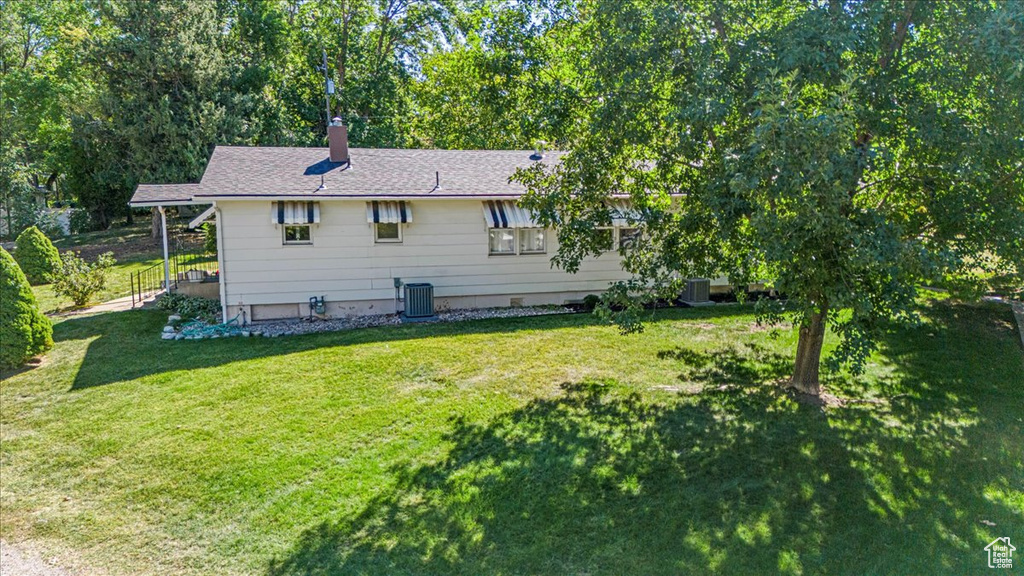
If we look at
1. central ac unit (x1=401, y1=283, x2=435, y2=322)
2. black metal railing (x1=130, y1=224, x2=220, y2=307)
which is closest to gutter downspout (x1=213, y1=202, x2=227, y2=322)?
black metal railing (x1=130, y1=224, x2=220, y2=307)

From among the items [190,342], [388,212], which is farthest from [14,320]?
[388,212]

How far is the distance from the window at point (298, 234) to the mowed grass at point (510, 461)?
3505mm

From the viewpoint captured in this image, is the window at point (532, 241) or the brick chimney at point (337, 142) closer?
the window at point (532, 241)

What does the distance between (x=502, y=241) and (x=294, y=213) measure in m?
5.37

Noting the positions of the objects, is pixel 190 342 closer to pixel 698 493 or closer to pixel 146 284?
pixel 146 284

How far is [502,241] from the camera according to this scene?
15820 mm

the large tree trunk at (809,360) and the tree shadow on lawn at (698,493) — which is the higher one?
the large tree trunk at (809,360)

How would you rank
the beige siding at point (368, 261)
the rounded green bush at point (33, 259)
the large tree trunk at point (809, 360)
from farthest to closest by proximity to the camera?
the rounded green bush at point (33, 259), the beige siding at point (368, 261), the large tree trunk at point (809, 360)

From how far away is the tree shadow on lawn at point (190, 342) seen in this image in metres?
10.8

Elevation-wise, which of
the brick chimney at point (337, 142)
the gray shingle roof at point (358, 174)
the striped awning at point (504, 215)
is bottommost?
the striped awning at point (504, 215)

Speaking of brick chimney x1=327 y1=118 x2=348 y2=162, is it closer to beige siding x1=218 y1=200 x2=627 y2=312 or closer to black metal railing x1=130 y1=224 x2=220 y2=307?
beige siding x1=218 y1=200 x2=627 y2=312

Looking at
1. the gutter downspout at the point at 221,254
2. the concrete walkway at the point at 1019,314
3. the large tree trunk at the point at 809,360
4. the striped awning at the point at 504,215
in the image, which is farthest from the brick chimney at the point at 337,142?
the concrete walkway at the point at 1019,314

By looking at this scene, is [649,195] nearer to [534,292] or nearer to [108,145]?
[534,292]

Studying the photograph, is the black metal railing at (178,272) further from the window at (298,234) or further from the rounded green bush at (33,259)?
the window at (298,234)
